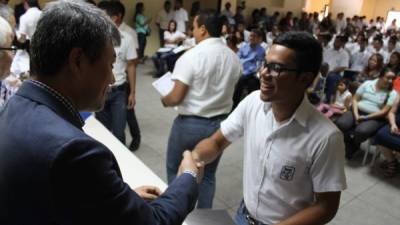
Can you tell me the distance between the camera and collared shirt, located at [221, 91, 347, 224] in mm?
1279

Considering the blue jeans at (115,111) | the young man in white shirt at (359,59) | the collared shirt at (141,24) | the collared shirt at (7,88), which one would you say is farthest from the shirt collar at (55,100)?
the collared shirt at (141,24)

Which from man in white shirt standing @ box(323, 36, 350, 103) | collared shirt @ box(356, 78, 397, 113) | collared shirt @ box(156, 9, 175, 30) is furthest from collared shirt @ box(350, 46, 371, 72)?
collared shirt @ box(156, 9, 175, 30)

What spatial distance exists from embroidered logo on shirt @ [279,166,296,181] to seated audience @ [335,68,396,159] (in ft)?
9.68

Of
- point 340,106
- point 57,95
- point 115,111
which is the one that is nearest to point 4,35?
point 57,95

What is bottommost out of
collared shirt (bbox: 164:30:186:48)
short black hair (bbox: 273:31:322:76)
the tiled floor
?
the tiled floor

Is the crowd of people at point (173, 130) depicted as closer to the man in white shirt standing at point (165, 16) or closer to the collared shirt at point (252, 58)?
the collared shirt at point (252, 58)

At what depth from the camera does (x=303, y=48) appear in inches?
53.9

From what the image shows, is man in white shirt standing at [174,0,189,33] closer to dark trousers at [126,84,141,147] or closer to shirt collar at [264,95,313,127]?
dark trousers at [126,84,141,147]

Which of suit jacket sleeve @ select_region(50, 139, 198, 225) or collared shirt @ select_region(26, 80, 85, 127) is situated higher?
collared shirt @ select_region(26, 80, 85, 127)

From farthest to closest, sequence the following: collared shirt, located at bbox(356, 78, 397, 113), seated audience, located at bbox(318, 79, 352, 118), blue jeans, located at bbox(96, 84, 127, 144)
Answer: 1. seated audience, located at bbox(318, 79, 352, 118)
2. collared shirt, located at bbox(356, 78, 397, 113)
3. blue jeans, located at bbox(96, 84, 127, 144)

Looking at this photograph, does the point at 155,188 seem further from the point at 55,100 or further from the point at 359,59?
the point at 359,59

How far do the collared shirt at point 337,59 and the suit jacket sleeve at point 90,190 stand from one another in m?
6.45

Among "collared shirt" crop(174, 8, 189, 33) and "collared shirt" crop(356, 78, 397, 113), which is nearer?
"collared shirt" crop(356, 78, 397, 113)

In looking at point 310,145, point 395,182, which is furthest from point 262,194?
point 395,182
